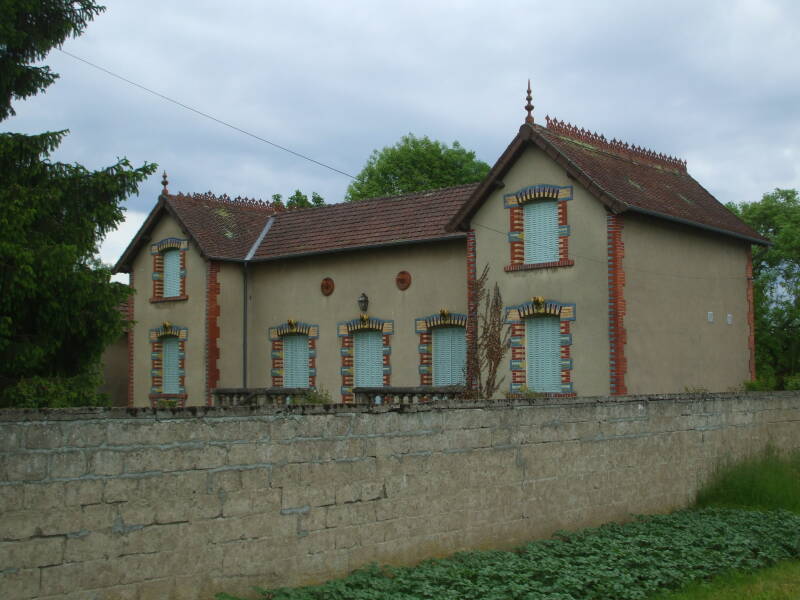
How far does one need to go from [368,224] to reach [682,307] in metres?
7.89

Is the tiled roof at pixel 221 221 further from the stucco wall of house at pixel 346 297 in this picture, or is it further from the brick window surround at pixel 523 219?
the brick window surround at pixel 523 219

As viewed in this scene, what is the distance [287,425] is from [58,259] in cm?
922

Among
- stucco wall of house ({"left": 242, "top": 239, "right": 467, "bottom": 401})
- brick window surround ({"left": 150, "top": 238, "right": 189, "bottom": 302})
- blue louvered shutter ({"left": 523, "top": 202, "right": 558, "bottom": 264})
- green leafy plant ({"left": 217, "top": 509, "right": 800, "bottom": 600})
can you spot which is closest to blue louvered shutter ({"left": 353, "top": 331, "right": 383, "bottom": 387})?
stucco wall of house ({"left": 242, "top": 239, "right": 467, "bottom": 401})

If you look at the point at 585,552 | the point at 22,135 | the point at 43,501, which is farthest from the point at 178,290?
the point at 43,501

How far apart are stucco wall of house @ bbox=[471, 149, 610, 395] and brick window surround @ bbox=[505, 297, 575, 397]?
0.38 feet

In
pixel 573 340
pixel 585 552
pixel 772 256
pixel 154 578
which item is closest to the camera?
pixel 154 578

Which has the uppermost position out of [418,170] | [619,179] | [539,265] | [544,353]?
[418,170]

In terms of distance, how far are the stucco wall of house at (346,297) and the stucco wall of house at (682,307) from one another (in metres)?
4.03

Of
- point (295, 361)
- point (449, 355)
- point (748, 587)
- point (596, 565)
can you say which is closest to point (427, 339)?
point (449, 355)

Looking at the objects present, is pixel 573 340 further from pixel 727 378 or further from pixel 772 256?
pixel 772 256

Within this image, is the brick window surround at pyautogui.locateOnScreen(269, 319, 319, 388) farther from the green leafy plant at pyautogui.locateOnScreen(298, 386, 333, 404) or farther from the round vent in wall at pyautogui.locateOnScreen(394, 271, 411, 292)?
the round vent in wall at pyautogui.locateOnScreen(394, 271, 411, 292)

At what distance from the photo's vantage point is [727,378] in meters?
21.7

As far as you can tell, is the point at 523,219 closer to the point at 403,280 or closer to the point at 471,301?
the point at 471,301

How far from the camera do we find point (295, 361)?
2441 centimetres
